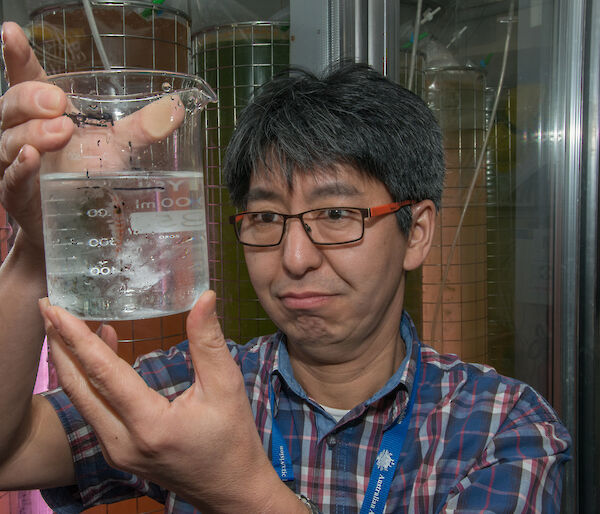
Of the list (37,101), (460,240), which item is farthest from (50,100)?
(460,240)

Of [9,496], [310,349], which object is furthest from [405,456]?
[9,496]

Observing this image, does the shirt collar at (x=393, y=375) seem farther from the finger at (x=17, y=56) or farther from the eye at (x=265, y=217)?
the finger at (x=17, y=56)

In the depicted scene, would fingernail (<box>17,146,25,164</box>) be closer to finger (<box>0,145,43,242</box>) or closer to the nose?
finger (<box>0,145,43,242</box>)

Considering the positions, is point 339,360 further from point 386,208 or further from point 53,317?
point 53,317

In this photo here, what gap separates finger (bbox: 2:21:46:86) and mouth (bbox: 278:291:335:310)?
54cm

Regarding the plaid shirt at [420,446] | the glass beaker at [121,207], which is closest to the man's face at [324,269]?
the plaid shirt at [420,446]

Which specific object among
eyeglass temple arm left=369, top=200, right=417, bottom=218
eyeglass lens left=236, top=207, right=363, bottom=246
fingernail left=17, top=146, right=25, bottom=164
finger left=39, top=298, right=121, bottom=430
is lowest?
finger left=39, top=298, right=121, bottom=430

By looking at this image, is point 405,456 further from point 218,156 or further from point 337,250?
point 218,156

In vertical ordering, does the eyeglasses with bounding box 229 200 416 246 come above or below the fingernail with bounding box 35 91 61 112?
below

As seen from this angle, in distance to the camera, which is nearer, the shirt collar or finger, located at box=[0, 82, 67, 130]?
finger, located at box=[0, 82, 67, 130]

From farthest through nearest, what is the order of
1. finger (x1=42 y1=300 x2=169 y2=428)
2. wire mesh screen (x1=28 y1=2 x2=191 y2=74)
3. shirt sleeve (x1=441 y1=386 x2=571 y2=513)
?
wire mesh screen (x1=28 y1=2 x2=191 y2=74)
shirt sleeve (x1=441 y1=386 x2=571 y2=513)
finger (x1=42 y1=300 x2=169 y2=428)

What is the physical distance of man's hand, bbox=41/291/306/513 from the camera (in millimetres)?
672

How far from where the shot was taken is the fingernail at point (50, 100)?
0.69m

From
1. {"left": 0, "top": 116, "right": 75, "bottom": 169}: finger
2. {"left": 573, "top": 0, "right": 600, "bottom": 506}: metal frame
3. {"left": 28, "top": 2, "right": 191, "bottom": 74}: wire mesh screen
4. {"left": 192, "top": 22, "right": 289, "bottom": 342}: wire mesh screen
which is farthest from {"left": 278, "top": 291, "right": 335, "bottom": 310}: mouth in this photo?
{"left": 573, "top": 0, "right": 600, "bottom": 506}: metal frame
